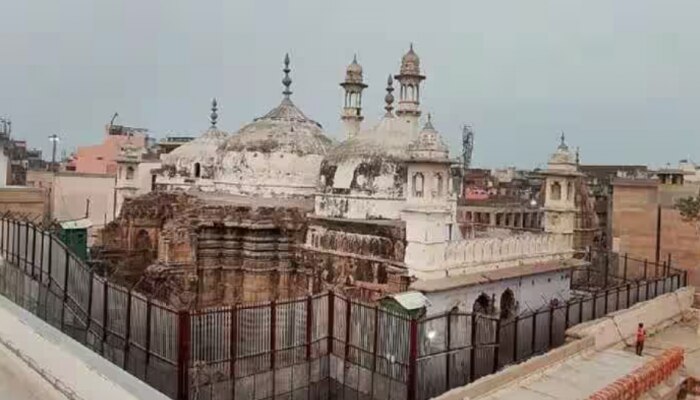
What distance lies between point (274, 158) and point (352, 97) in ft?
16.7

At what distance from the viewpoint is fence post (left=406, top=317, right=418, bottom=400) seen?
911 centimetres

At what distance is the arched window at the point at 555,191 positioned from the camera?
1980 cm

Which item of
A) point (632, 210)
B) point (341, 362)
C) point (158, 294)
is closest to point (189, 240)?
point (158, 294)

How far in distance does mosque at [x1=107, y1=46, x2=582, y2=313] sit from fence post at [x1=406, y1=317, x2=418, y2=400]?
143 inches

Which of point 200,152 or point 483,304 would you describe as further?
point 200,152

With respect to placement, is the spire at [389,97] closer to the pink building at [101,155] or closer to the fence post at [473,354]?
the fence post at [473,354]

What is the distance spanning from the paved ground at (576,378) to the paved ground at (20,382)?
525 cm

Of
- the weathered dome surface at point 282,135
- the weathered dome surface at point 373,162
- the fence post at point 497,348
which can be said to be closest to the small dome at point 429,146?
the weathered dome surface at point 373,162

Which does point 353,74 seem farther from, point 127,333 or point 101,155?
point 101,155

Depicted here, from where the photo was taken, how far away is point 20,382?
7.18m

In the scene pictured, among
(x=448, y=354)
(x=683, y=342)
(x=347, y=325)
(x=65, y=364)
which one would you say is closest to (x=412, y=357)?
(x=448, y=354)

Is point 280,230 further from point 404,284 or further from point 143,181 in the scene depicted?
point 143,181

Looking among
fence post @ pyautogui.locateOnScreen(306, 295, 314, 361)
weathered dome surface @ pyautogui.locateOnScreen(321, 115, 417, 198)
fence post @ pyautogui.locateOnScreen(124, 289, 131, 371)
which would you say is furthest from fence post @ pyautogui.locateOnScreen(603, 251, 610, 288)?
fence post @ pyautogui.locateOnScreen(124, 289, 131, 371)

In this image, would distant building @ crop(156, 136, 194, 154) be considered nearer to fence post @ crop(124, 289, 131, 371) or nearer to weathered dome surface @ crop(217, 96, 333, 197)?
weathered dome surface @ crop(217, 96, 333, 197)
